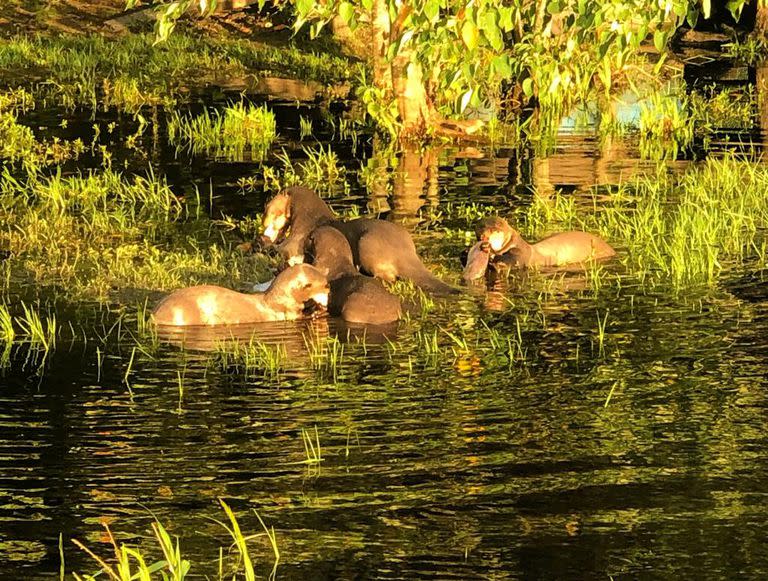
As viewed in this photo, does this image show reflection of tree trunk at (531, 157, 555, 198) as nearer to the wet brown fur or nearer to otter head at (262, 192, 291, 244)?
the wet brown fur

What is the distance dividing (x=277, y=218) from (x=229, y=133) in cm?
867

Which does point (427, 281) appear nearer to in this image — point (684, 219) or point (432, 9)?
point (684, 219)

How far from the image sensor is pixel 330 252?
13.6 meters

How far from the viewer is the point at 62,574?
711cm

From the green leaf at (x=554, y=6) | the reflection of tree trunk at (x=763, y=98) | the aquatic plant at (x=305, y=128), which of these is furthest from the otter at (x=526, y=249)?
the aquatic plant at (x=305, y=128)

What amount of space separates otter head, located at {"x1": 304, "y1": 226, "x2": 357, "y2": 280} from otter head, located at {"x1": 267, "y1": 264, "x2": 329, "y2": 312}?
689 mm

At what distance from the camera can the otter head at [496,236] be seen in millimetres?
14289

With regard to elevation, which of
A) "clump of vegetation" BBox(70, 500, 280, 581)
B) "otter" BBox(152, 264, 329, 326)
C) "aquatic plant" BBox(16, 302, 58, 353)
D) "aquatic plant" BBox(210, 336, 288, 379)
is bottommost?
"clump of vegetation" BBox(70, 500, 280, 581)

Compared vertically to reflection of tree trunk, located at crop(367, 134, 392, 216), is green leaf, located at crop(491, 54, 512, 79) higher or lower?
higher

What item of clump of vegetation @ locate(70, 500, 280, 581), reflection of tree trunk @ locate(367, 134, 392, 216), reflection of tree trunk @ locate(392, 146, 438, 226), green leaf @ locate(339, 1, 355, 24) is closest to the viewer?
clump of vegetation @ locate(70, 500, 280, 581)

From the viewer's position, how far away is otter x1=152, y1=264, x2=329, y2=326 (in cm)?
1225

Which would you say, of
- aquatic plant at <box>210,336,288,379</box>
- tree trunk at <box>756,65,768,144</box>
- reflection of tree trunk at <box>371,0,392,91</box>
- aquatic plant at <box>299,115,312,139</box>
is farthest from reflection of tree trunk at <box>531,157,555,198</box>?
aquatic plant at <box>210,336,288,379</box>

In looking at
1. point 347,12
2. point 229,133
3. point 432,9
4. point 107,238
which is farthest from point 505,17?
point 229,133

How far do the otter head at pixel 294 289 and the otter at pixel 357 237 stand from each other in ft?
3.84
